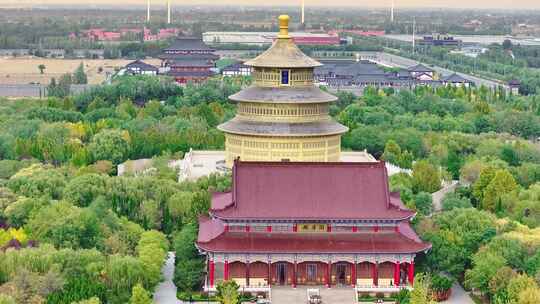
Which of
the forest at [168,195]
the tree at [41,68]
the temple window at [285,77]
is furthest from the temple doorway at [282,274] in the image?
the tree at [41,68]

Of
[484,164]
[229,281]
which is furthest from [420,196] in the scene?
[229,281]

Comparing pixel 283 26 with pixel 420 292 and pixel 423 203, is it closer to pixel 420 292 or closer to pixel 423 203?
pixel 423 203

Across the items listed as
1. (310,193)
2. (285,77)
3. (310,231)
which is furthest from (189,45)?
(310,231)

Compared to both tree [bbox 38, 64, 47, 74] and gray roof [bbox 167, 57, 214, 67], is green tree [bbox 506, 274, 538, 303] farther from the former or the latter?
tree [bbox 38, 64, 47, 74]

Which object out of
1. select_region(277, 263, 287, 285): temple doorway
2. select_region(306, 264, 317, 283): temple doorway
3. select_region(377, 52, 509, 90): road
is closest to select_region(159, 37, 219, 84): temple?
select_region(377, 52, 509, 90): road

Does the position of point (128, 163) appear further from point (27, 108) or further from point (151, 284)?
point (27, 108)
